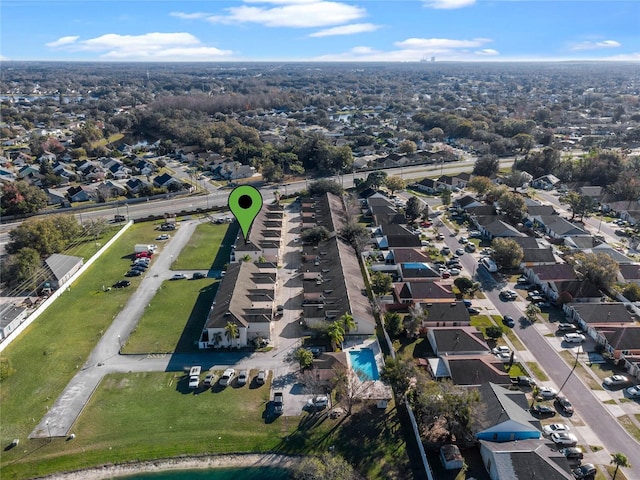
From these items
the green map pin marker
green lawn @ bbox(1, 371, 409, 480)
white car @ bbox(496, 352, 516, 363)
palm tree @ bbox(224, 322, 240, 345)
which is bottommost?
green lawn @ bbox(1, 371, 409, 480)

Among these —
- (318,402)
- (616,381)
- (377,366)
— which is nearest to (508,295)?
(616,381)

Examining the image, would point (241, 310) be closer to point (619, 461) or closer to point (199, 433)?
point (199, 433)

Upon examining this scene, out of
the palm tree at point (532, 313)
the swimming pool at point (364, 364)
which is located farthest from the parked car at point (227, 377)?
the palm tree at point (532, 313)

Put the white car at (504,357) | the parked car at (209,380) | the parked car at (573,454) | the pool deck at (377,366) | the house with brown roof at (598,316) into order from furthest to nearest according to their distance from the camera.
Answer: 1. the house with brown roof at (598,316)
2. the white car at (504,357)
3. the parked car at (209,380)
4. the pool deck at (377,366)
5. the parked car at (573,454)

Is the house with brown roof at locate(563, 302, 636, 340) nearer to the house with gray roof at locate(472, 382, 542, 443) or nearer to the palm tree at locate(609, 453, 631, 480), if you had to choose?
the palm tree at locate(609, 453, 631, 480)

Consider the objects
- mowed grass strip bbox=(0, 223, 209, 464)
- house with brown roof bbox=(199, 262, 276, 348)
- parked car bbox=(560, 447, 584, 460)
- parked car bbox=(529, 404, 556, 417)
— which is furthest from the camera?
house with brown roof bbox=(199, 262, 276, 348)

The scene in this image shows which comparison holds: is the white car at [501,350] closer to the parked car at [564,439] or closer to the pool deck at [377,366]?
the parked car at [564,439]

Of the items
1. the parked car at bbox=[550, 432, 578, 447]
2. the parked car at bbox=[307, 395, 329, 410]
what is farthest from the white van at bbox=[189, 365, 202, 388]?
the parked car at bbox=[550, 432, 578, 447]
